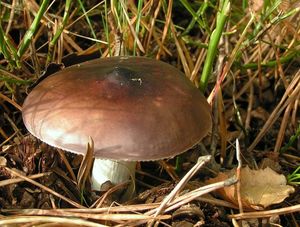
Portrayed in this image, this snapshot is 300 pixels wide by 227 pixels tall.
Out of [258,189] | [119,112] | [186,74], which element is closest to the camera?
[119,112]

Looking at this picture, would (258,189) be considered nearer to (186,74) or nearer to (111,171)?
(111,171)

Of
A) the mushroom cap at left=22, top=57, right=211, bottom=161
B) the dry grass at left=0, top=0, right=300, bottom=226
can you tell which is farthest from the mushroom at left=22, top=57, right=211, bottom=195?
the dry grass at left=0, top=0, right=300, bottom=226

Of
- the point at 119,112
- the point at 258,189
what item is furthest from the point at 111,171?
the point at 258,189

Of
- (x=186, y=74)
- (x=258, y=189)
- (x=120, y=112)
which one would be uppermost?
(x=120, y=112)

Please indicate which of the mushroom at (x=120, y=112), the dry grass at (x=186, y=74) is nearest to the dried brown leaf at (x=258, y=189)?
the dry grass at (x=186, y=74)

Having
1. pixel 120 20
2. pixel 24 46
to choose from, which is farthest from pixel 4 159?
pixel 120 20

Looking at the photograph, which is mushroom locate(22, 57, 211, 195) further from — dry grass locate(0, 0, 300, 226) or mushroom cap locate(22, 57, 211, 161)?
dry grass locate(0, 0, 300, 226)

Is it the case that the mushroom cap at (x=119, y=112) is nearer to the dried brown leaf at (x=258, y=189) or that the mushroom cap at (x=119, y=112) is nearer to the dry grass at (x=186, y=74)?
the dry grass at (x=186, y=74)

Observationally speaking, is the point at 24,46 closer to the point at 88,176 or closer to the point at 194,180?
the point at 88,176
